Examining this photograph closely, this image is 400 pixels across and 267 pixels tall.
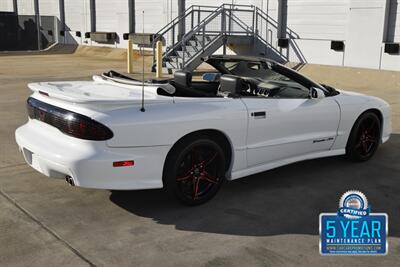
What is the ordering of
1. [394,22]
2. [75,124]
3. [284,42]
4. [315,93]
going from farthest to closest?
[284,42]
[394,22]
[315,93]
[75,124]

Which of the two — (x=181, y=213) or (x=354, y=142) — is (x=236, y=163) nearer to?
(x=181, y=213)

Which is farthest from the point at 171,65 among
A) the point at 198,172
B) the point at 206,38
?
the point at 198,172

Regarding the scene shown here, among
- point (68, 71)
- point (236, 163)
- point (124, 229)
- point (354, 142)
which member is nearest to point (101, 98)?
point (124, 229)

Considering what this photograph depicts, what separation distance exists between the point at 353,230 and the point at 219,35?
1533cm

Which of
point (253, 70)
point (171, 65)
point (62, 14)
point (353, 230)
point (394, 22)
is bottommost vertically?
point (171, 65)

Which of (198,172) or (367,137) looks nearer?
(198,172)

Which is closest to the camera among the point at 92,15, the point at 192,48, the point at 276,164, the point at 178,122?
the point at 178,122

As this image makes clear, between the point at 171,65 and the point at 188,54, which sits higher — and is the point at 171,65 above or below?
below

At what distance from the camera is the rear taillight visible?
13.1 ft

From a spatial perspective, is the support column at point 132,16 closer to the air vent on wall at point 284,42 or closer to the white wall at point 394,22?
the air vent on wall at point 284,42

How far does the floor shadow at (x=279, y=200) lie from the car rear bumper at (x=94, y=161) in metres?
0.44

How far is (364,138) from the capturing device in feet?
20.2

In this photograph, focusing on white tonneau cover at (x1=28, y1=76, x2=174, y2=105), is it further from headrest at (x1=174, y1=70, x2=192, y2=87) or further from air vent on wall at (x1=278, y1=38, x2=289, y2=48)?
air vent on wall at (x1=278, y1=38, x2=289, y2=48)

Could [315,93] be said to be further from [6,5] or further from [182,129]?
[6,5]
